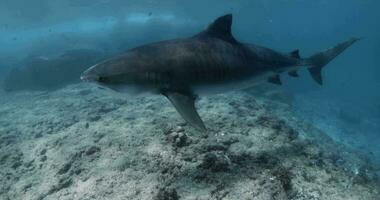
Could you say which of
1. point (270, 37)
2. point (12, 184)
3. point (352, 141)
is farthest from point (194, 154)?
point (270, 37)

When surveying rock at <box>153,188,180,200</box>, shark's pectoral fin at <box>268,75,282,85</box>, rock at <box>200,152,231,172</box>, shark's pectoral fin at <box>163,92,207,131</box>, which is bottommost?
rock at <box>153,188,180,200</box>

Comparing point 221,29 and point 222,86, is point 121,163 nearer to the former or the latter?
point 222,86

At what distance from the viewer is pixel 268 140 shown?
748 centimetres

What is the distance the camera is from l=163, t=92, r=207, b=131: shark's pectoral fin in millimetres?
4750

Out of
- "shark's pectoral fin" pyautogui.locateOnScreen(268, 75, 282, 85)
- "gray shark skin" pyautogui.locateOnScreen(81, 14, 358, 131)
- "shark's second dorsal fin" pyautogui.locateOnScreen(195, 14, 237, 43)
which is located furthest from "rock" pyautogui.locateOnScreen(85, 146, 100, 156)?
"shark's pectoral fin" pyautogui.locateOnScreen(268, 75, 282, 85)

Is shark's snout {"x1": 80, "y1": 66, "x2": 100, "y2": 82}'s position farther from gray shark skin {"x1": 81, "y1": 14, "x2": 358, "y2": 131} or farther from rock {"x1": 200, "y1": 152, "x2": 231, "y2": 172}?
rock {"x1": 200, "y1": 152, "x2": 231, "y2": 172}

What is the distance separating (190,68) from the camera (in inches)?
217

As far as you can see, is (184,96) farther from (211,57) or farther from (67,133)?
(67,133)

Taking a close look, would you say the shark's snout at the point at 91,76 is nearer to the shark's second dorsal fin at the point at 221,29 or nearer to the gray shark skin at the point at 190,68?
the gray shark skin at the point at 190,68

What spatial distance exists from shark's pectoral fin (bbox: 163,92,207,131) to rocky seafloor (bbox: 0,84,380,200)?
1038 mm

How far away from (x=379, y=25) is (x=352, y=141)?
119 metres

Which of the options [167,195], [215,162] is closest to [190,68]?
[215,162]

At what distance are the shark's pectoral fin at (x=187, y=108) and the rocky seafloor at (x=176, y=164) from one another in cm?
104

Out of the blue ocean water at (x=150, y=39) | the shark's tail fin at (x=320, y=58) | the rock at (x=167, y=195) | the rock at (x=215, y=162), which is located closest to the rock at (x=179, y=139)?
the rock at (x=215, y=162)
